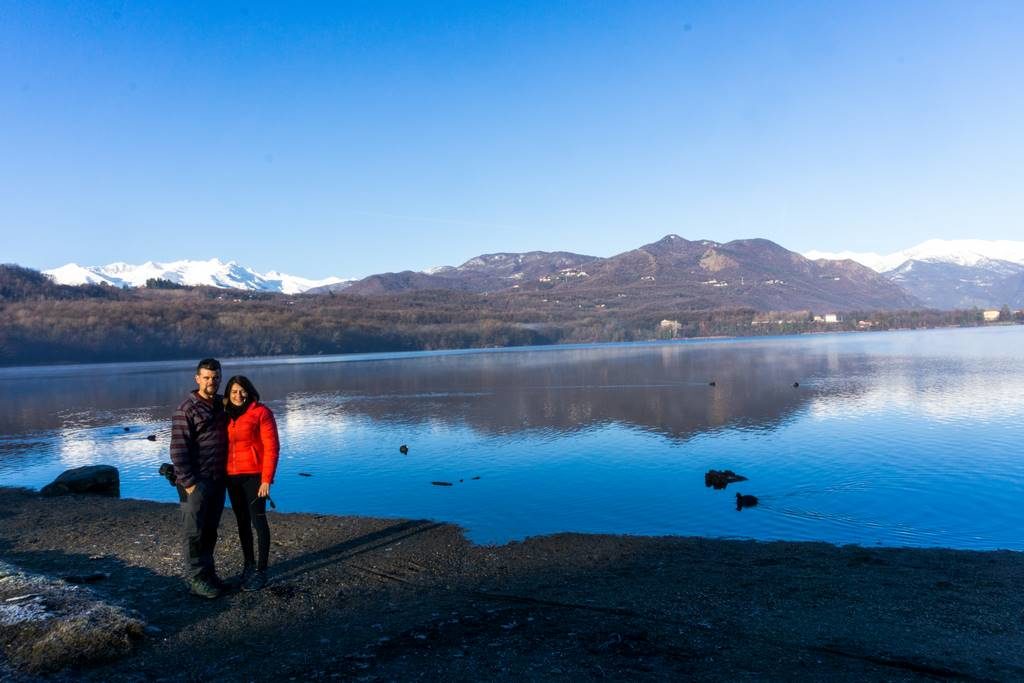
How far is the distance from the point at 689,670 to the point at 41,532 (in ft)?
40.2

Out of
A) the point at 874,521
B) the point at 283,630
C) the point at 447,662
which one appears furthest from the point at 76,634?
the point at 874,521

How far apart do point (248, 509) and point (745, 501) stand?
39.7ft

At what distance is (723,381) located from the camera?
57.1m

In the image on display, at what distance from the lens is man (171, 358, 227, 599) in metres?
8.29

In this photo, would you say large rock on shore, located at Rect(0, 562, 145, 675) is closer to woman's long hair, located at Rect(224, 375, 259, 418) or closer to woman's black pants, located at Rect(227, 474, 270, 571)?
woman's black pants, located at Rect(227, 474, 270, 571)

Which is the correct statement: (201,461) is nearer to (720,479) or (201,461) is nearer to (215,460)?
(215,460)

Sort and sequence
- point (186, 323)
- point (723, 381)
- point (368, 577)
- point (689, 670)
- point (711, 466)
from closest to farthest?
point (689, 670)
point (368, 577)
point (711, 466)
point (723, 381)
point (186, 323)

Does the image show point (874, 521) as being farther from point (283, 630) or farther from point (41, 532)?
point (41, 532)

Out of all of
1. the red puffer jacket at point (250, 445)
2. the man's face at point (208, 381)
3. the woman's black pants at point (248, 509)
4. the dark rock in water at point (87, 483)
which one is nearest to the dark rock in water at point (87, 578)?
the woman's black pants at point (248, 509)

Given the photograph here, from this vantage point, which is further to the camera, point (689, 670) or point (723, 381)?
point (723, 381)

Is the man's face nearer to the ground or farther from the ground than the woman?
farther from the ground

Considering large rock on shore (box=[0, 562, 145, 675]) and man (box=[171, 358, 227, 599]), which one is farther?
man (box=[171, 358, 227, 599])

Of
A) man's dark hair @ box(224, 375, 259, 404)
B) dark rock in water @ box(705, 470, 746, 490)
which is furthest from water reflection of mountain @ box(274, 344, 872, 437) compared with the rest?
man's dark hair @ box(224, 375, 259, 404)

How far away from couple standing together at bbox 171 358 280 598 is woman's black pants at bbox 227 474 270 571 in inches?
0.5
